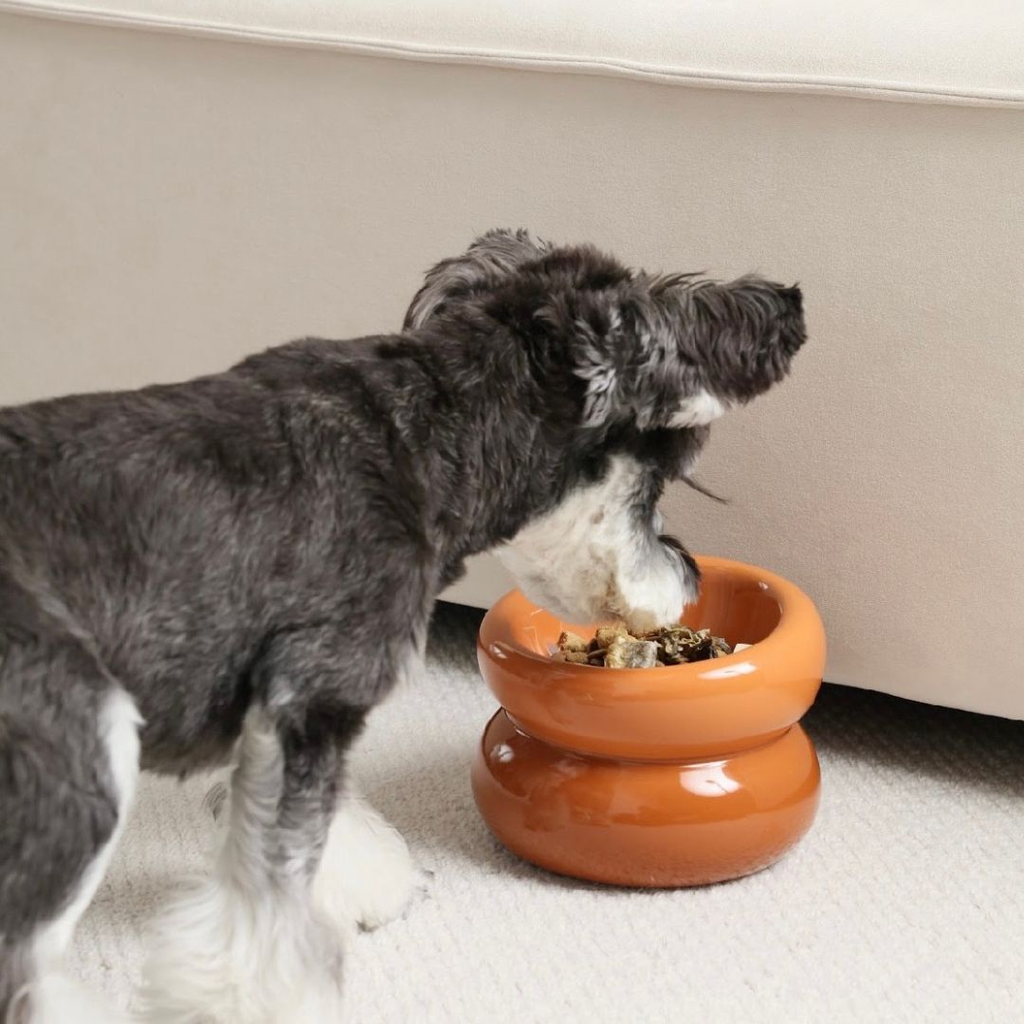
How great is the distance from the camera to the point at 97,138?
71.1 inches

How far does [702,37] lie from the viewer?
57.5 inches

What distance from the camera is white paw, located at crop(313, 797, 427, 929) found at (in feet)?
4.36

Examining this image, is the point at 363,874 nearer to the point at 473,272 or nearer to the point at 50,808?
the point at 50,808

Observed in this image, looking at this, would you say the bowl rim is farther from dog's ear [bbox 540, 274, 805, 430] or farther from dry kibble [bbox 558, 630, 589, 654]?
dog's ear [bbox 540, 274, 805, 430]

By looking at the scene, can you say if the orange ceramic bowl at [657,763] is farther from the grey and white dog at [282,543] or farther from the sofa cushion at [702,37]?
the sofa cushion at [702,37]

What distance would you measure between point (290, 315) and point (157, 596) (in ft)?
2.47

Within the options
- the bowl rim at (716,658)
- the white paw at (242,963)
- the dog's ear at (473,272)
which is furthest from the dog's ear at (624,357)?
the white paw at (242,963)

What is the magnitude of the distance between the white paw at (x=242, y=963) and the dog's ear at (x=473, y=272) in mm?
523

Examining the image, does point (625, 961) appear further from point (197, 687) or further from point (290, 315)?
point (290, 315)

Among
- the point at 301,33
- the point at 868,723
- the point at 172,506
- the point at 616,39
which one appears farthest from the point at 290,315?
the point at 868,723

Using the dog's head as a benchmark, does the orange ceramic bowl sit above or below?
below

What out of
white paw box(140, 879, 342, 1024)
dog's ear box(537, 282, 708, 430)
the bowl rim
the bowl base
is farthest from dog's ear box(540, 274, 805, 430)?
white paw box(140, 879, 342, 1024)

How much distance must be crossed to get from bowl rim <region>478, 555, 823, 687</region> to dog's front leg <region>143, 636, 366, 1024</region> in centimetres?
28

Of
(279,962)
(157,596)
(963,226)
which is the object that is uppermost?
(963,226)
